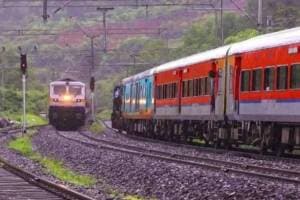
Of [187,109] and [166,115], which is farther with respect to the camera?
[166,115]

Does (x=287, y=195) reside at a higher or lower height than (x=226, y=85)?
lower

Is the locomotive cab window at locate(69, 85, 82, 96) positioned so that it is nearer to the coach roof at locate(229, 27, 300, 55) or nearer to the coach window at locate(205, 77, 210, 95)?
the coach window at locate(205, 77, 210, 95)

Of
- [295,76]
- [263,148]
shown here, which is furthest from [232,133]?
[295,76]

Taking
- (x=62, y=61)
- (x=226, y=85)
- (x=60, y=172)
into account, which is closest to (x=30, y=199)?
(x=60, y=172)

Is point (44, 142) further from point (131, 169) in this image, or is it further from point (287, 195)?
point (287, 195)

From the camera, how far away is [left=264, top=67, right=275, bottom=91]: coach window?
73.4 ft

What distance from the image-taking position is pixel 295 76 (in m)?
20.9

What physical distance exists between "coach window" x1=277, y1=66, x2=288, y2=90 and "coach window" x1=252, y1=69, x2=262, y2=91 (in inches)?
58.6

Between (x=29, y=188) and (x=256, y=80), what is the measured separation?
10.4m

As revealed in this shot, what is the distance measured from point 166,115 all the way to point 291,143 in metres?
14.8

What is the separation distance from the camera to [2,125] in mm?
56875

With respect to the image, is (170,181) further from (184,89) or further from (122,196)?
(184,89)

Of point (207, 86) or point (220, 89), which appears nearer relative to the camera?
point (220, 89)

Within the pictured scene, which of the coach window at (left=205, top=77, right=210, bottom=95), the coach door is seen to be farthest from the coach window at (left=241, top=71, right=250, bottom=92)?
the coach window at (left=205, top=77, right=210, bottom=95)
